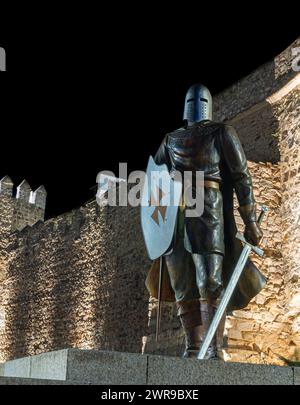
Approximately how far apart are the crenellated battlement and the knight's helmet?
18.7 metres

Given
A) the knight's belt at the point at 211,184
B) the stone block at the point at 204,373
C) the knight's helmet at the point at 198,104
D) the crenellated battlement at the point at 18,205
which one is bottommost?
the stone block at the point at 204,373

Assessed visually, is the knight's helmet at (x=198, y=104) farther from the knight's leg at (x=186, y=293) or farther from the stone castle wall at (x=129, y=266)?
the stone castle wall at (x=129, y=266)

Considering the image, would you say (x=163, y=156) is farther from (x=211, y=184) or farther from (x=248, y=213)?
(x=248, y=213)

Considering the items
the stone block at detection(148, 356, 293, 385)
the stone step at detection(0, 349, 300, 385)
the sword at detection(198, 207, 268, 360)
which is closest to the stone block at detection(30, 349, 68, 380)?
the stone step at detection(0, 349, 300, 385)

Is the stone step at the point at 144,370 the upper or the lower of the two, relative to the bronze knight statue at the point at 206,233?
lower

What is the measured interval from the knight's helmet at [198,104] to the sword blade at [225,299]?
1091mm

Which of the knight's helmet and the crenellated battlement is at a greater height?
the crenellated battlement

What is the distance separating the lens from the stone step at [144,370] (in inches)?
137

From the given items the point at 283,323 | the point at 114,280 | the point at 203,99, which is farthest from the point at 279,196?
the point at 203,99

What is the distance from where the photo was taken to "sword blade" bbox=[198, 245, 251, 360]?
4191 millimetres

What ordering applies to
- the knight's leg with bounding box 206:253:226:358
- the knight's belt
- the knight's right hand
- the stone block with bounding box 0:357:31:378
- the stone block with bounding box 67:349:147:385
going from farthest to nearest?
the knight's belt < the knight's right hand < the knight's leg with bounding box 206:253:226:358 < the stone block with bounding box 0:357:31:378 < the stone block with bounding box 67:349:147:385

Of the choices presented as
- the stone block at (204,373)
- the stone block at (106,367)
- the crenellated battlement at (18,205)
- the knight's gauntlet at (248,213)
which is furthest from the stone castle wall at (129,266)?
the stone block at (106,367)

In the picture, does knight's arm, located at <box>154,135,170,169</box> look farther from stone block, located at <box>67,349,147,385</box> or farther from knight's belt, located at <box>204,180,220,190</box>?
stone block, located at <box>67,349,147,385</box>
